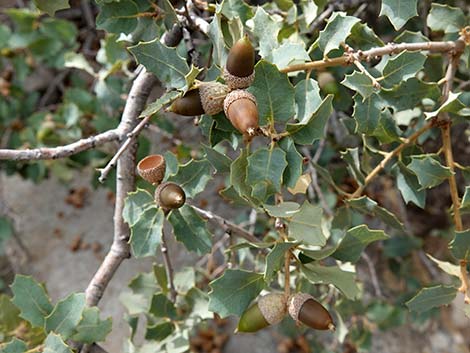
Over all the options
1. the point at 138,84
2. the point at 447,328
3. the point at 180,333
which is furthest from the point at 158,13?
the point at 447,328

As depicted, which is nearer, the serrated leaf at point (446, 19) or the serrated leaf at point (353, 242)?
the serrated leaf at point (353, 242)

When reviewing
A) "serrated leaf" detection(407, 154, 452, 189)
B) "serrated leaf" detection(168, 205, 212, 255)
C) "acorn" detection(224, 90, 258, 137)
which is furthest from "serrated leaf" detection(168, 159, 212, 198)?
"serrated leaf" detection(407, 154, 452, 189)

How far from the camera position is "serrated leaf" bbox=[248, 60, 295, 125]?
0.93 metres

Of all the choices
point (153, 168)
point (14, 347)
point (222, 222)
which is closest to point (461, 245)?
point (222, 222)

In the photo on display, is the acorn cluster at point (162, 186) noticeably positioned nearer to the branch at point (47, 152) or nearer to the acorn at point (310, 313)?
the branch at point (47, 152)

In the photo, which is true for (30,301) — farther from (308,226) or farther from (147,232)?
(308,226)

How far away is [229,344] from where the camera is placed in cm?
221

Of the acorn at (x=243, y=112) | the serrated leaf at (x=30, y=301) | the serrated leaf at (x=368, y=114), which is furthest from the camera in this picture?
the serrated leaf at (x=30, y=301)

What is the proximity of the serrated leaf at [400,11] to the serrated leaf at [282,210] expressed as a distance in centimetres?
34

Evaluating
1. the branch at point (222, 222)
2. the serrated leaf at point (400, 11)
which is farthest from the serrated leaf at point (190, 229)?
the serrated leaf at point (400, 11)

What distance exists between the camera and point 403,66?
106 cm

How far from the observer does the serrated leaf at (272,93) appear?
929 millimetres

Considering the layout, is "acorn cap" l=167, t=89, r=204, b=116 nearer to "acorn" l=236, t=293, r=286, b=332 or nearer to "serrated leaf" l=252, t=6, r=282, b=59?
"serrated leaf" l=252, t=6, r=282, b=59

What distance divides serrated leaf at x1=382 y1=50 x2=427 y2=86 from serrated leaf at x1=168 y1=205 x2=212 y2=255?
0.42 meters
